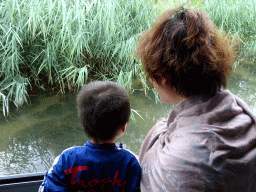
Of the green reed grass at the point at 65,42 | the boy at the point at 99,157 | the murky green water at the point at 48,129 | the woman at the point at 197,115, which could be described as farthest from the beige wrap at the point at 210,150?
the green reed grass at the point at 65,42

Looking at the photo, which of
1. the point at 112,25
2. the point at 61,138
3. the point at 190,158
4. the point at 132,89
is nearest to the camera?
the point at 190,158

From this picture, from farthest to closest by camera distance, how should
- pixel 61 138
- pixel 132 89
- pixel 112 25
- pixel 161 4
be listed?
pixel 161 4 → pixel 132 89 → pixel 112 25 → pixel 61 138

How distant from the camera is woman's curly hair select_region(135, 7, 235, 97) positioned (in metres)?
0.62

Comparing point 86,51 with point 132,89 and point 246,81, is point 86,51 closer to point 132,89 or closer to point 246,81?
point 132,89

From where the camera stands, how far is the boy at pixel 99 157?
71cm

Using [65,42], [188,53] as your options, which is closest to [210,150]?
[188,53]

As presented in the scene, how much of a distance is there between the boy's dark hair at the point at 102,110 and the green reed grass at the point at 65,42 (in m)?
1.10

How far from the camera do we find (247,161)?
58 centimetres

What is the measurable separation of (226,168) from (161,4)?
6.56 ft

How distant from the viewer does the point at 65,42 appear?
75.6 inches

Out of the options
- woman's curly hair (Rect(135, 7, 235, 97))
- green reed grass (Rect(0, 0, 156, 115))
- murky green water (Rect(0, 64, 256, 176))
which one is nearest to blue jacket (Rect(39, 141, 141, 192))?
woman's curly hair (Rect(135, 7, 235, 97))

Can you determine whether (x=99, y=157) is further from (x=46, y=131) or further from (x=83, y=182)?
(x=46, y=131)

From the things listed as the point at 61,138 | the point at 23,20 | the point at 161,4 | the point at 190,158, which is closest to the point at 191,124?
the point at 190,158

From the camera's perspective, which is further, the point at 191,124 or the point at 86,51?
the point at 86,51
